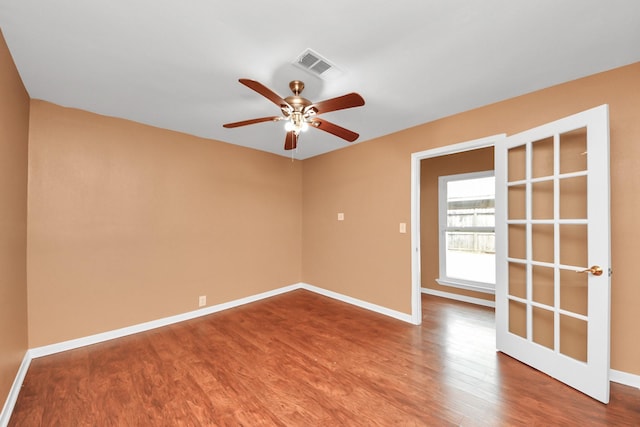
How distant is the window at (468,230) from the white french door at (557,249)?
1568 mm

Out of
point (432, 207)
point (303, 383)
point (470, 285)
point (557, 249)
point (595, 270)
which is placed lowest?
point (303, 383)

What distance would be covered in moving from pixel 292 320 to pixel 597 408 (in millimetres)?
2653

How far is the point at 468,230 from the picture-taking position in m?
4.06

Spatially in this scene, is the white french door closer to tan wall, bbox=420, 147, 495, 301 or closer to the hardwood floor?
the hardwood floor

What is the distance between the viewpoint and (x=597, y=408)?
169cm

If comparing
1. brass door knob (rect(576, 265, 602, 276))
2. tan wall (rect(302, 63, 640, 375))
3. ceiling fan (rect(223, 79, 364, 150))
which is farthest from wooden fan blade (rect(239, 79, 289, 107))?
brass door knob (rect(576, 265, 602, 276))

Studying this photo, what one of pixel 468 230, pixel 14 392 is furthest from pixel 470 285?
pixel 14 392

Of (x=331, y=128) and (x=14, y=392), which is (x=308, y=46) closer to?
(x=331, y=128)

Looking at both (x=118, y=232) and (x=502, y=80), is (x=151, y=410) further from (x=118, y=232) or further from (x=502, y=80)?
(x=502, y=80)

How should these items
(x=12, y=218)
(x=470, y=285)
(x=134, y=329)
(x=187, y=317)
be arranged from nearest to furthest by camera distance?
(x=12, y=218) → (x=134, y=329) → (x=187, y=317) → (x=470, y=285)

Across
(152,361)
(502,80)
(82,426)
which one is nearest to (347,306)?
(152,361)

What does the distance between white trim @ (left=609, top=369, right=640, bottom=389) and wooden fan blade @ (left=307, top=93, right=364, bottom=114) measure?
110 inches

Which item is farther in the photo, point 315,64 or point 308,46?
point 315,64

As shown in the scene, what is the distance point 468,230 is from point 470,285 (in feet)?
2.79
